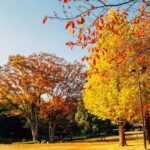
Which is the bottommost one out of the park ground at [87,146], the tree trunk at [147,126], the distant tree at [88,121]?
the park ground at [87,146]

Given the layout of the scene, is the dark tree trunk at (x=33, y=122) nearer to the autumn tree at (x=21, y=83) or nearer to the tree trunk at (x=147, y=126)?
the autumn tree at (x=21, y=83)

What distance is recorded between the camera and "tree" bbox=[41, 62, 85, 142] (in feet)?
174

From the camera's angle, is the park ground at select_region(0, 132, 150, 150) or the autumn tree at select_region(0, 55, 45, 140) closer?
the park ground at select_region(0, 132, 150, 150)

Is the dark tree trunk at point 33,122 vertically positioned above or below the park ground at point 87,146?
above

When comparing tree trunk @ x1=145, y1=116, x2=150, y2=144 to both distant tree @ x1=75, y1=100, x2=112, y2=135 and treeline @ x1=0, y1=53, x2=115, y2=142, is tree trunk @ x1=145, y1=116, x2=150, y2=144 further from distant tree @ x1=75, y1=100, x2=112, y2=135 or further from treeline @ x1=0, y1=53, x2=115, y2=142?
distant tree @ x1=75, y1=100, x2=112, y2=135

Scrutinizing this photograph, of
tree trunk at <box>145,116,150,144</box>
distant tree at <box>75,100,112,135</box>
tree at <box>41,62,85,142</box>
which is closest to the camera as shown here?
tree trunk at <box>145,116,150,144</box>

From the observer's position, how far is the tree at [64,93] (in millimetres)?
53000

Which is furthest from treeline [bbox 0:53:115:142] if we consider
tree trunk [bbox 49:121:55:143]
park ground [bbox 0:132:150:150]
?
park ground [bbox 0:132:150:150]

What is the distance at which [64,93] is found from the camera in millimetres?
54969

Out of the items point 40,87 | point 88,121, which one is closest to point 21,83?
point 40,87

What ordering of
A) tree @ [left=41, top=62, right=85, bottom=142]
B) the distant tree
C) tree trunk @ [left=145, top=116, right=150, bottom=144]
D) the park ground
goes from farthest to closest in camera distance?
the distant tree < tree @ [left=41, top=62, right=85, bottom=142] < tree trunk @ [left=145, top=116, right=150, bottom=144] < the park ground

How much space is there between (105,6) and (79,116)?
5889cm

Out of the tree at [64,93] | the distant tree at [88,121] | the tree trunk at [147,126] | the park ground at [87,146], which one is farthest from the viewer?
the distant tree at [88,121]

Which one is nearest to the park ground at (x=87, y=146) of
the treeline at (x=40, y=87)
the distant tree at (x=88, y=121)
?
the treeline at (x=40, y=87)
